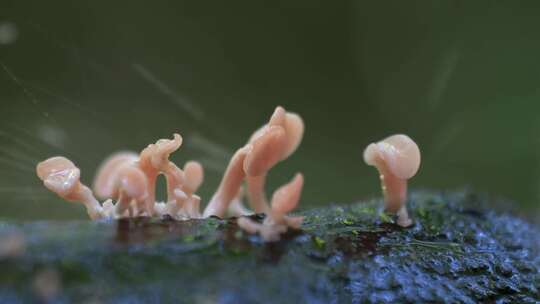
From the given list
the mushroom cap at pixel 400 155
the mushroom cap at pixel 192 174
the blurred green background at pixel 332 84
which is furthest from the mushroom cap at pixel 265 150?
the blurred green background at pixel 332 84

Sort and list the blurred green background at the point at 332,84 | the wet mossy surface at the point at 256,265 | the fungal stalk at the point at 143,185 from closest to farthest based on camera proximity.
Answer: the wet mossy surface at the point at 256,265, the fungal stalk at the point at 143,185, the blurred green background at the point at 332,84

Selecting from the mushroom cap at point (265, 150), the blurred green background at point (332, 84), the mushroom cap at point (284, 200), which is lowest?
the mushroom cap at point (284, 200)

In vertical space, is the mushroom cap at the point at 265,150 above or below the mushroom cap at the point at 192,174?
above

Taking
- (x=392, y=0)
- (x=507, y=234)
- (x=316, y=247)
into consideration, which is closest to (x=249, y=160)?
(x=316, y=247)

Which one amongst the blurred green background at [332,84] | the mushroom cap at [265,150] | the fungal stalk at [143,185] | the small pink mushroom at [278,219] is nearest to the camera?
the small pink mushroom at [278,219]

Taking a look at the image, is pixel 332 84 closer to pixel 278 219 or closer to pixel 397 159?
pixel 397 159

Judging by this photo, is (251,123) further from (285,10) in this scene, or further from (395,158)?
(395,158)

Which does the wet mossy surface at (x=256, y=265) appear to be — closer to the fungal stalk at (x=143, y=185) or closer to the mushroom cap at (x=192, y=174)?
the fungal stalk at (x=143, y=185)

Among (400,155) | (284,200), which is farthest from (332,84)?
(284,200)
